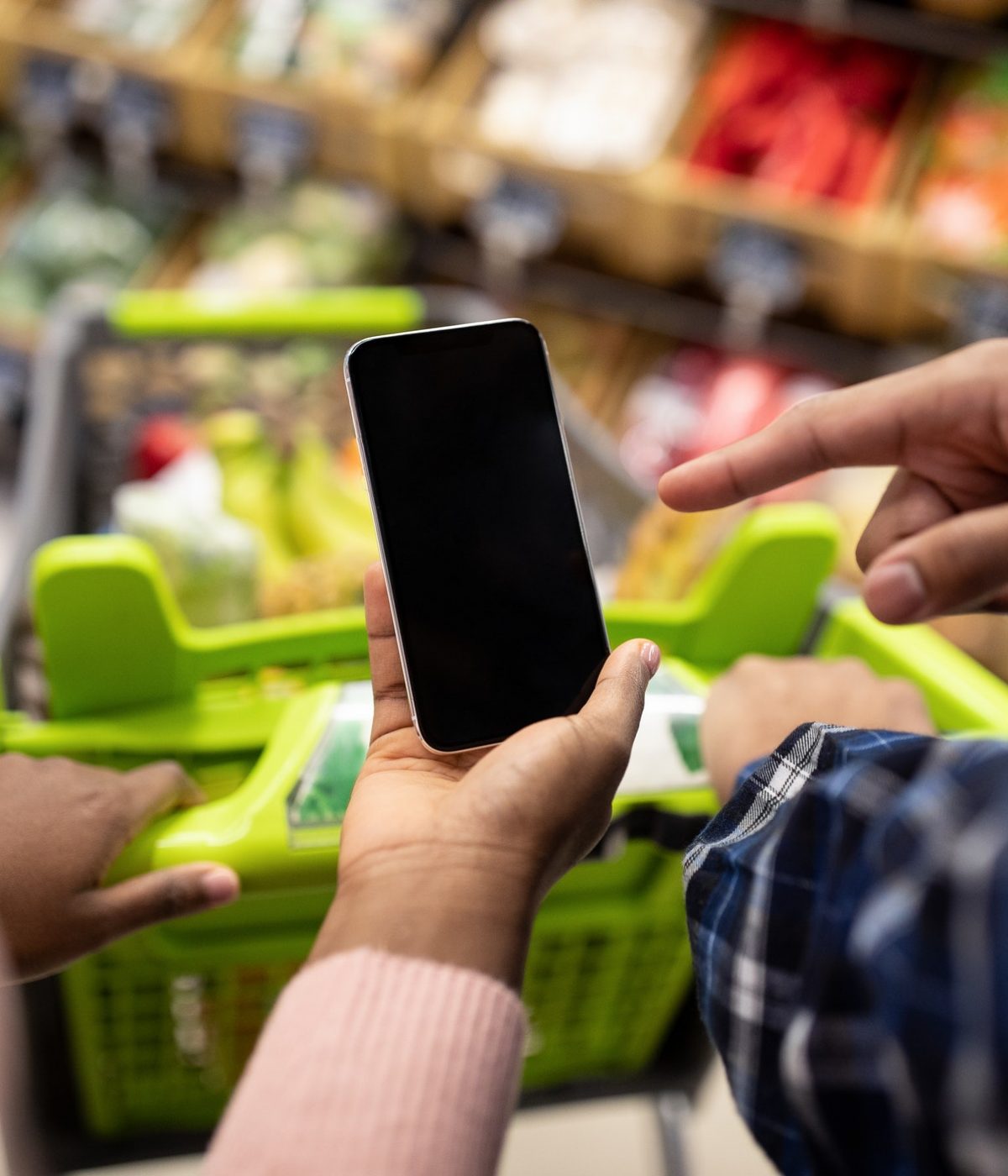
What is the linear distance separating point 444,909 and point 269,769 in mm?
323

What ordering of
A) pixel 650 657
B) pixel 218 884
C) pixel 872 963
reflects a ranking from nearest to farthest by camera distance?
pixel 872 963 < pixel 650 657 < pixel 218 884

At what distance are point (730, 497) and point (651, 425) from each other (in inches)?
46.8

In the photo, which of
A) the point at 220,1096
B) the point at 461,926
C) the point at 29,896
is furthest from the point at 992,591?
the point at 220,1096

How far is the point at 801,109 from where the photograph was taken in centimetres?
181

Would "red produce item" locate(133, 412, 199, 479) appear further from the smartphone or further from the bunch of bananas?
the smartphone

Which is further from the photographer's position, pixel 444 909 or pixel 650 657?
pixel 650 657

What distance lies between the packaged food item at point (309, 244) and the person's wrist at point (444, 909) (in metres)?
1.63

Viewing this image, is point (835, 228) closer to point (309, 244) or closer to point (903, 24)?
point (903, 24)

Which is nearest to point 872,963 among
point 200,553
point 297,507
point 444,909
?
point 444,909

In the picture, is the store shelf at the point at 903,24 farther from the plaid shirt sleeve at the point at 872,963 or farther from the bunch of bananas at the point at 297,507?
the plaid shirt sleeve at the point at 872,963

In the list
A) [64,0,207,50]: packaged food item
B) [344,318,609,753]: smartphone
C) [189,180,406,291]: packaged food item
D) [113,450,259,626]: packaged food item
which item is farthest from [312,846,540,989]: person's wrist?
[64,0,207,50]: packaged food item

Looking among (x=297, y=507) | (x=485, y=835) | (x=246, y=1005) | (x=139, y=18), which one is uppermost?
(x=139, y=18)

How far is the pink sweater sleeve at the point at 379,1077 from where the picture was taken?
16.2 inches

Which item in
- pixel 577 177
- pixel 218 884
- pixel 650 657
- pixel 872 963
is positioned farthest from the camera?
pixel 577 177
